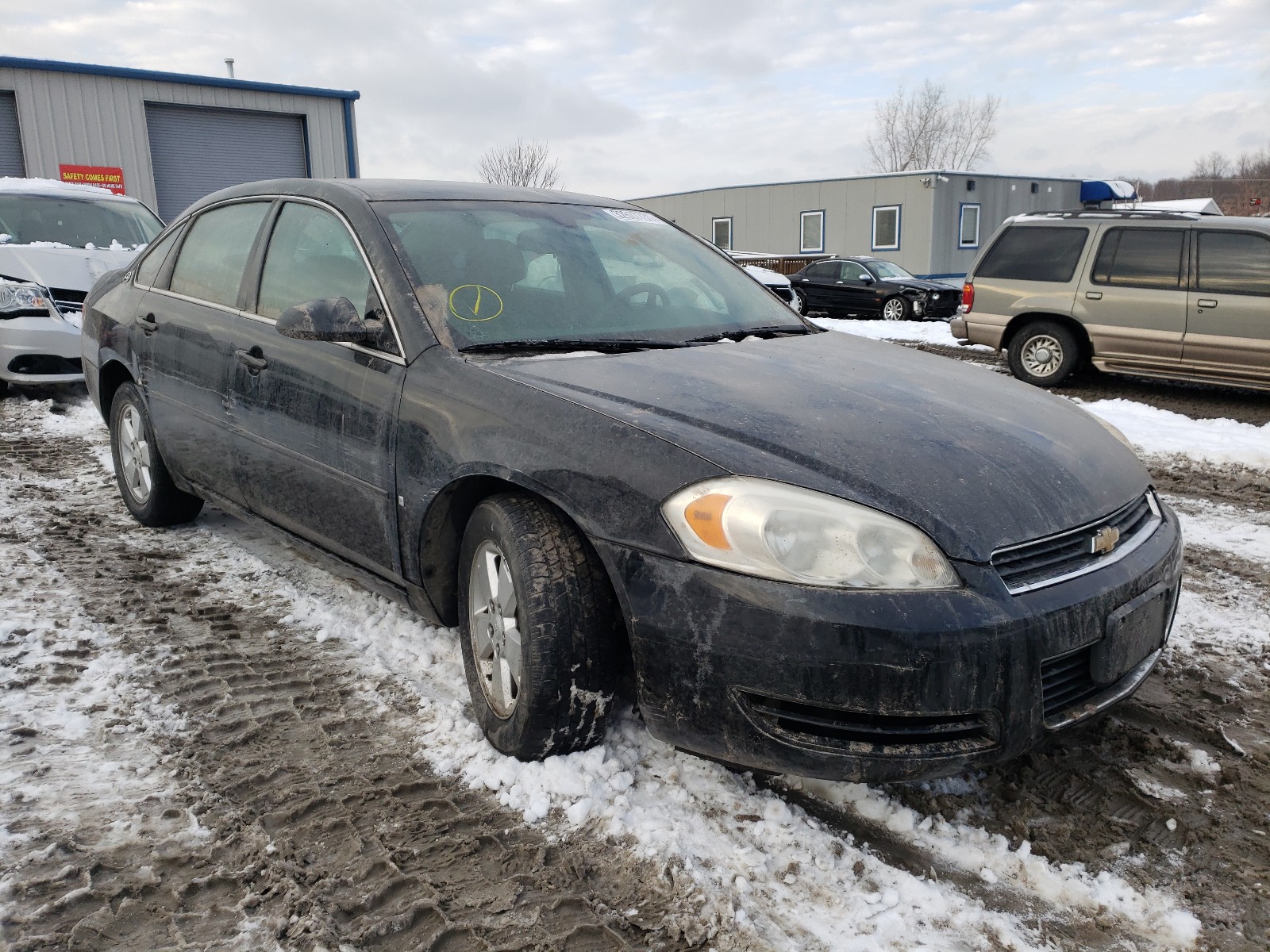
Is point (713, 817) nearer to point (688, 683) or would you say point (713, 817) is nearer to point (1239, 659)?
point (688, 683)

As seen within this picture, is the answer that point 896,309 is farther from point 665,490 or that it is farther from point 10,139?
point 665,490

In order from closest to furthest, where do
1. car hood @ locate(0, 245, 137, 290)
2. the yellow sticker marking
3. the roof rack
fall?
the yellow sticker marking → car hood @ locate(0, 245, 137, 290) → the roof rack

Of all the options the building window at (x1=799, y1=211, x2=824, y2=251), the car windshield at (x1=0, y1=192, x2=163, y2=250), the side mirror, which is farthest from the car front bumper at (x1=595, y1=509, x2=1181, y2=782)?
the building window at (x1=799, y1=211, x2=824, y2=251)

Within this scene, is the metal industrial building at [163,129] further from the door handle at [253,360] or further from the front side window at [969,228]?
the front side window at [969,228]

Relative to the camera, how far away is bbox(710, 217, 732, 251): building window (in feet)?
105

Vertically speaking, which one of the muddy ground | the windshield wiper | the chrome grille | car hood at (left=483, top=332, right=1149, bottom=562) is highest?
the windshield wiper

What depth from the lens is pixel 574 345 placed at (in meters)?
2.96

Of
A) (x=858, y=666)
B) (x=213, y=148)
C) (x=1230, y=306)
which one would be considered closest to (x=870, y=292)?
(x=1230, y=306)

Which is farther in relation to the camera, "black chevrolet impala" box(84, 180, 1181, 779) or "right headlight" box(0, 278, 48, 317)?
"right headlight" box(0, 278, 48, 317)

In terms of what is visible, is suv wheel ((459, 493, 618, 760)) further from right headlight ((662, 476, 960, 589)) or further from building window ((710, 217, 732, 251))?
building window ((710, 217, 732, 251))

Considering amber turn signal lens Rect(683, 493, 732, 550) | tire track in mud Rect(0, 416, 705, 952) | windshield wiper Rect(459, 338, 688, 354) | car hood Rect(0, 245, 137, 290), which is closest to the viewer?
tire track in mud Rect(0, 416, 705, 952)

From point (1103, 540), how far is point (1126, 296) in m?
8.11

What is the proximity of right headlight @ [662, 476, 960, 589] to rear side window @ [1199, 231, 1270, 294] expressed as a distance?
830 centimetres

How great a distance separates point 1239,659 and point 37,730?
3.83 metres
